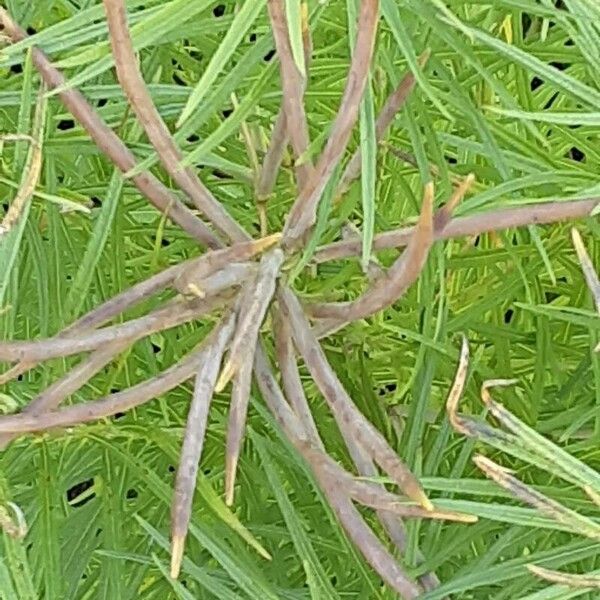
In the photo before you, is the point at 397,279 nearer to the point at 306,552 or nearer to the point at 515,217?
the point at 515,217

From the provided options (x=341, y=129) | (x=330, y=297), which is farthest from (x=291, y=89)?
(x=330, y=297)

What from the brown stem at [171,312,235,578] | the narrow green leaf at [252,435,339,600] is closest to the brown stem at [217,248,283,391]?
the brown stem at [171,312,235,578]

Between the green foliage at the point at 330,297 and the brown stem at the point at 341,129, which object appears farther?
the green foliage at the point at 330,297

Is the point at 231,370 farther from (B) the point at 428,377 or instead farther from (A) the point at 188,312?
(B) the point at 428,377

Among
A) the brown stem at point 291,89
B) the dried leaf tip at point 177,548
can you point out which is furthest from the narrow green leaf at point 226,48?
the dried leaf tip at point 177,548

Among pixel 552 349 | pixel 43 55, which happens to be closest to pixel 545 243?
pixel 552 349

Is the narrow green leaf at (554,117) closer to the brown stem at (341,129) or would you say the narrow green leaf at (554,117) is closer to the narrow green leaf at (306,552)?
the brown stem at (341,129)

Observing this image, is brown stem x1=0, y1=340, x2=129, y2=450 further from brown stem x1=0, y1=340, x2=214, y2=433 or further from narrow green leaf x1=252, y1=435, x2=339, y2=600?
narrow green leaf x1=252, y1=435, x2=339, y2=600
